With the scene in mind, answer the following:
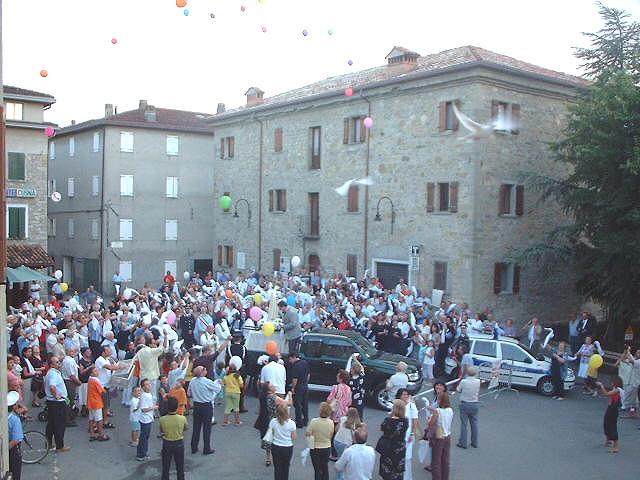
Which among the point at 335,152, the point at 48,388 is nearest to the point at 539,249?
the point at 335,152

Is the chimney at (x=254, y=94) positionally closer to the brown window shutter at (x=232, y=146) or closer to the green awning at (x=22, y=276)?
the brown window shutter at (x=232, y=146)

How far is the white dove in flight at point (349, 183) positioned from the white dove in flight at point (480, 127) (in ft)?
17.9

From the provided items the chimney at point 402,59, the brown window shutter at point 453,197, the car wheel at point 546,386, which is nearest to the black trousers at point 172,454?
the car wheel at point 546,386

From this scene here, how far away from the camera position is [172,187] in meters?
43.1

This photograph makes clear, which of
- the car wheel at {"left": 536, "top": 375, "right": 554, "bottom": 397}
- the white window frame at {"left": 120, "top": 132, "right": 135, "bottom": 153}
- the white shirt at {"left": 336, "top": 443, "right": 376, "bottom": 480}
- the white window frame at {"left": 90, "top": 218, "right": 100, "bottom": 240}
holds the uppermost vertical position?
the white window frame at {"left": 120, "top": 132, "right": 135, "bottom": 153}

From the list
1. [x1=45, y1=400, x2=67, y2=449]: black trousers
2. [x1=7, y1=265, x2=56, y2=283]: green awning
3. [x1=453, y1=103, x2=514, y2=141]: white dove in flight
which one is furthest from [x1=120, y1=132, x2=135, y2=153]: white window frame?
[x1=45, y1=400, x2=67, y2=449]: black trousers

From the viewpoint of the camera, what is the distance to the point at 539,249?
23828 millimetres

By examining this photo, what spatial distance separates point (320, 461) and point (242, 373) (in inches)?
230

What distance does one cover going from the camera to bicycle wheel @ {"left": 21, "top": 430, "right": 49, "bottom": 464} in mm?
10969

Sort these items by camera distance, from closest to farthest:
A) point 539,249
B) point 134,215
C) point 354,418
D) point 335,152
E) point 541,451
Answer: point 354,418
point 541,451
point 539,249
point 335,152
point 134,215

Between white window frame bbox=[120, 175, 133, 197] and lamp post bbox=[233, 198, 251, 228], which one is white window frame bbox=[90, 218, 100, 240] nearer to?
white window frame bbox=[120, 175, 133, 197]

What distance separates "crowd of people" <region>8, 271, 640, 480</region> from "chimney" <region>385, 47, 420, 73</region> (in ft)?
34.0

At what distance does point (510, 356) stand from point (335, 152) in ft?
51.8

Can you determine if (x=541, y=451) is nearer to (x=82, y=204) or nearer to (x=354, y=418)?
(x=354, y=418)
